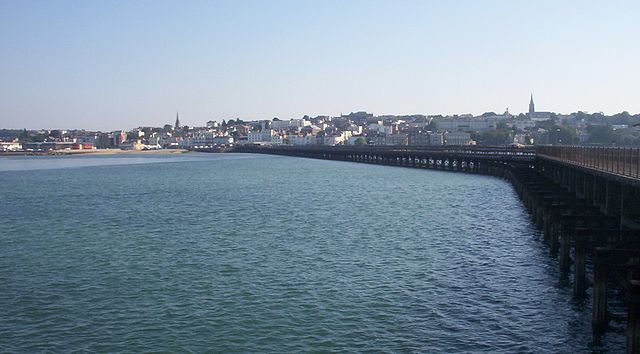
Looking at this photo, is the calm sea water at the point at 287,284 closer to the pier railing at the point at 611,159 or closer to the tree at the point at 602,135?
the pier railing at the point at 611,159

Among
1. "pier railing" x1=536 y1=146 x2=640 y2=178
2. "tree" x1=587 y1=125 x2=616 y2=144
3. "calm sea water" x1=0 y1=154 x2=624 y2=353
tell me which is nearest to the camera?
"calm sea water" x1=0 y1=154 x2=624 y2=353

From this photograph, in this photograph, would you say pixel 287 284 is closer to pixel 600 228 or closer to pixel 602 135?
pixel 600 228

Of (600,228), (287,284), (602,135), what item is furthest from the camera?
(602,135)

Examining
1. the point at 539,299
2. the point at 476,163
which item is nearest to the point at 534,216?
the point at 539,299

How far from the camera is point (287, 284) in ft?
73.6

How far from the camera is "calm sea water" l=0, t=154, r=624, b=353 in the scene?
A: 1673 cm

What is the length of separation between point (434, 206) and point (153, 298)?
99.0 ft

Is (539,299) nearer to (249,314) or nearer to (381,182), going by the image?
(249,314)

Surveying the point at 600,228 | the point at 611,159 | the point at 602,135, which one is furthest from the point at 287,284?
the point at 602,135

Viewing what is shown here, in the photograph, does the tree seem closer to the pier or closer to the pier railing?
the pier

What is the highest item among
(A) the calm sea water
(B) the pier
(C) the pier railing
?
(C) the pier railing

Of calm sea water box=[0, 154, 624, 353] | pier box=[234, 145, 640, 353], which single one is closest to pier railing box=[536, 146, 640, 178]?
pier box=[234, 145, 640, 353]

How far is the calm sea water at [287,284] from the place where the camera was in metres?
16.7

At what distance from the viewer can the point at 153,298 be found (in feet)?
68.0
